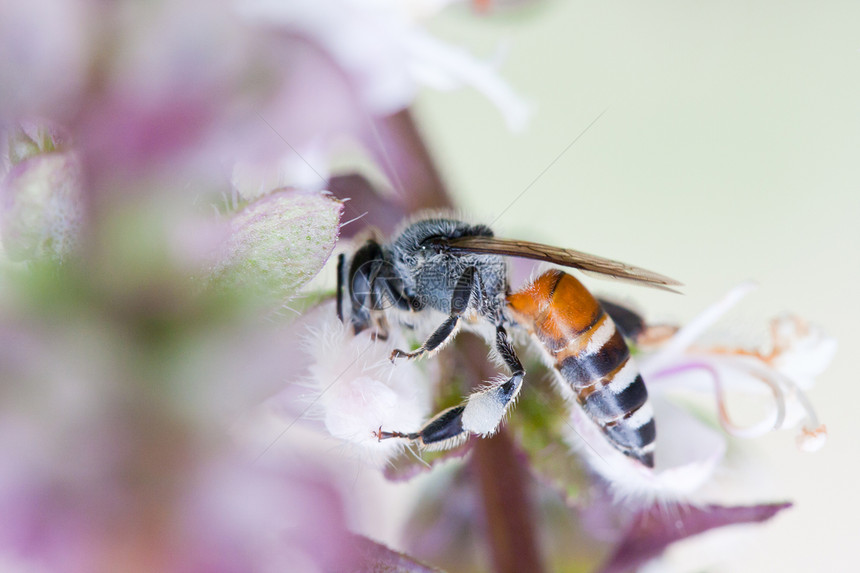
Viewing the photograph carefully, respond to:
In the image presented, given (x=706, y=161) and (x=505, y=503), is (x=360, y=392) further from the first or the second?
(x=706, y=161)

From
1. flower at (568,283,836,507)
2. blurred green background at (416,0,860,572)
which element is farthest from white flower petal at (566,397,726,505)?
blurred green background at (416,0,860,572)

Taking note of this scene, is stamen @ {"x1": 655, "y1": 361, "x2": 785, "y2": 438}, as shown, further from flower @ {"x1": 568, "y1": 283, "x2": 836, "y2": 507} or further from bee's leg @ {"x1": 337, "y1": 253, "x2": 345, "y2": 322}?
bee's leg @ {"x1": 337, "y1": 253, "x2": 345, "y2": 322}

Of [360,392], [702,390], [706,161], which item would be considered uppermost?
[360,392]

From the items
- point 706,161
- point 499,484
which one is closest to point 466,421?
point 499,484

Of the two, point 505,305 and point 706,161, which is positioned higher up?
point 505,305

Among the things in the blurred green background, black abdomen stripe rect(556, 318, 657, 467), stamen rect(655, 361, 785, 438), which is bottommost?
the blurred green background

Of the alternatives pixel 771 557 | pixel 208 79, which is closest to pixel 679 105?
pixel 771 557
